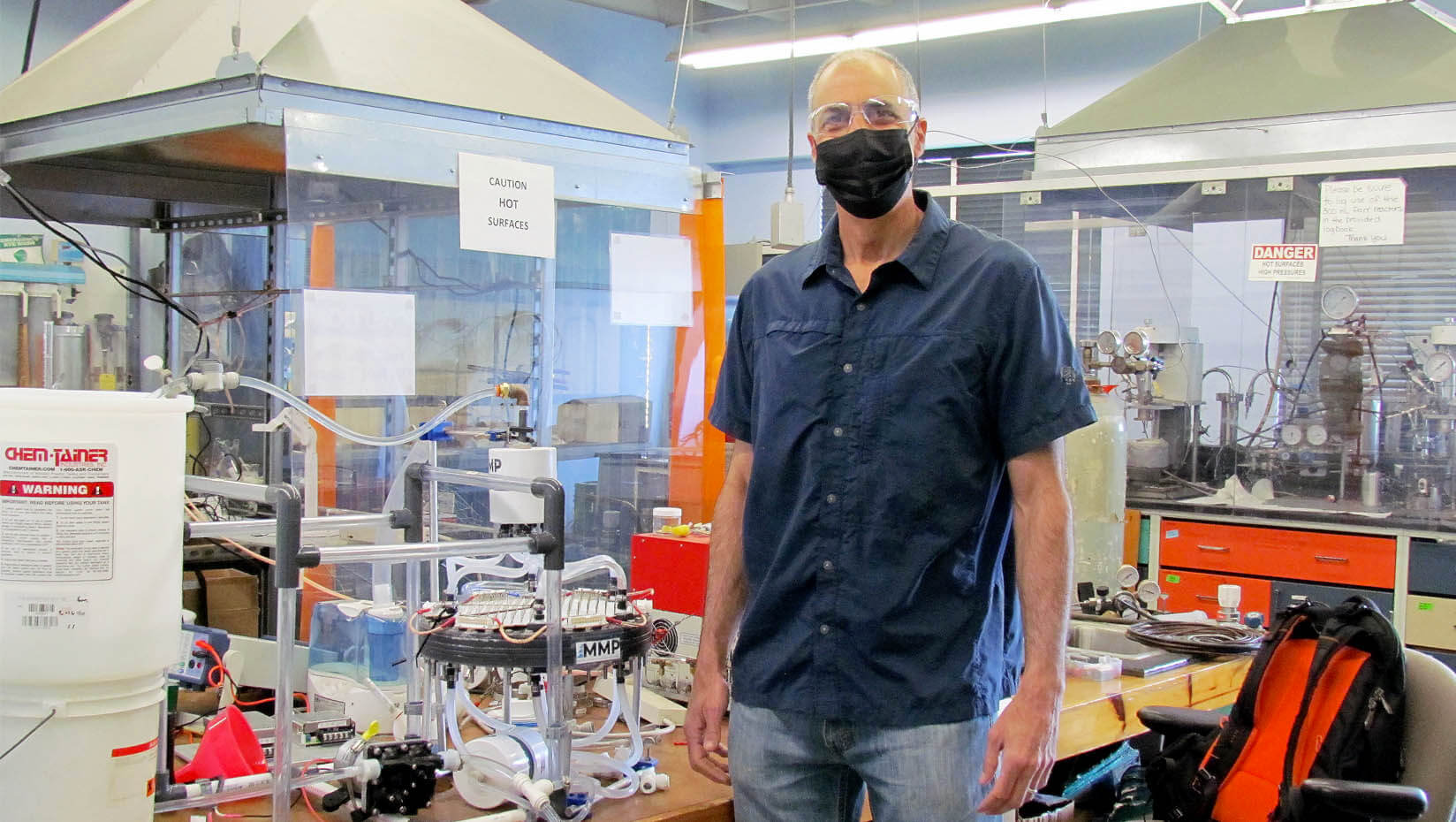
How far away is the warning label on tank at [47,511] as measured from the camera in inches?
54.6

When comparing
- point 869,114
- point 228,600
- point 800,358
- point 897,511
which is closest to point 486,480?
point 800,358

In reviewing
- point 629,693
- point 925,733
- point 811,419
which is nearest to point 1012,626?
point 925,733

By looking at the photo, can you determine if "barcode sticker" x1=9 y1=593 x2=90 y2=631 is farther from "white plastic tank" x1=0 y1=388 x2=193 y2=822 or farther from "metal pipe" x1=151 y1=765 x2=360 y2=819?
"metal pipe" x1=151 y1=765 x2=360 y2=819

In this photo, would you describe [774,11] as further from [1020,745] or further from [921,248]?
[1020,745]

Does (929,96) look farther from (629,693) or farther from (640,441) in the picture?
(629,693)

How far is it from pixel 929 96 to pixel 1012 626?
21.9 ft

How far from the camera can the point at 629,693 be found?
7.10 ft

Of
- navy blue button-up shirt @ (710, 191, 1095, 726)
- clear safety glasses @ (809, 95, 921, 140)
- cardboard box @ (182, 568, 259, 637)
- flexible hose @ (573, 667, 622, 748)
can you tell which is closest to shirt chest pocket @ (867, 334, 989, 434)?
navy blue button-up shirt @ (710, 191, 1095, 726)

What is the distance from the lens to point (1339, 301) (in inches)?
159

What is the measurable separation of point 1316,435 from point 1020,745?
10.3 feet

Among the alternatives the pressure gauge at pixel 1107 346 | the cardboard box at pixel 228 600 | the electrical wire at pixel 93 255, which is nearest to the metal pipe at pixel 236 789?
the cardboard box at pixel 228 600

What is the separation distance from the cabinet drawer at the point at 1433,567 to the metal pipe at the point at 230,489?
3.27 m

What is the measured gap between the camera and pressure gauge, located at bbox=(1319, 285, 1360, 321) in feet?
13.2

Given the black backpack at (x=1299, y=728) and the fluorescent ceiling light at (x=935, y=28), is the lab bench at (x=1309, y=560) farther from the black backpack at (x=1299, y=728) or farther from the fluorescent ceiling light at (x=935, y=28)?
the fluorescent ceiling light at (x=935, y=28)
